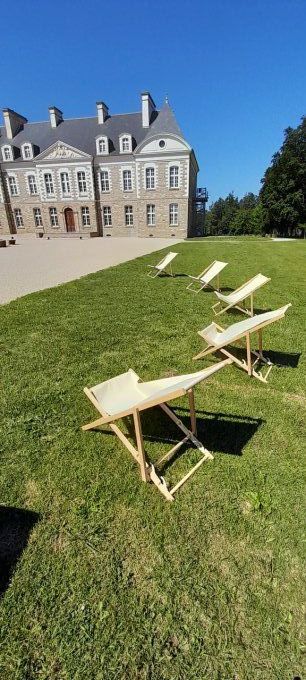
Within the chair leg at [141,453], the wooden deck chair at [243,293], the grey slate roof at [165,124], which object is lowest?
the chair leg at [141,453]

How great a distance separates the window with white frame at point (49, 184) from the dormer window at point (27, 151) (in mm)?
3236

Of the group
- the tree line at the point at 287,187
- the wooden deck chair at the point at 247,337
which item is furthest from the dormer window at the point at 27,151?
the wooden deck chair at the point at 247,337

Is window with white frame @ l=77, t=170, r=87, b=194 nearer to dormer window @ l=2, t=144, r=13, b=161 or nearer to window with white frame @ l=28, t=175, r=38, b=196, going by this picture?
window with white frame @ l=28, t=175, r=38, b=196

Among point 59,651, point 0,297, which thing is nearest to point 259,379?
point 59,651

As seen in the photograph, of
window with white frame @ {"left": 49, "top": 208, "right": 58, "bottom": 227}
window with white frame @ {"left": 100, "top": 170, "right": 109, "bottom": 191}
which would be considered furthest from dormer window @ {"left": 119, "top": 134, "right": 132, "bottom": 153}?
window with white frame @ {"left": 49, "top": 208, "right": 58, "bottom": 227}

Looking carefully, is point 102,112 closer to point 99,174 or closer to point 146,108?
point 146,108

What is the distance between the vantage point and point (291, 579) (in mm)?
1920

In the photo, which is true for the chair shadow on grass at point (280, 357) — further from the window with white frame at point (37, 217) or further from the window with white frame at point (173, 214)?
the window with white frame at point (37, 217)

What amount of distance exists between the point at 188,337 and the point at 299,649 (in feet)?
13.2

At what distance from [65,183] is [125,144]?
7.71 metres

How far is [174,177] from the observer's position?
108 ft

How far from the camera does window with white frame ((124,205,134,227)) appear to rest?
119ft

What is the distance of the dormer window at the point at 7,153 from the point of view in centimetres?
3750

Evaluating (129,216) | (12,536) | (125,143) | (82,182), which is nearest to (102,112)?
(125,143)
